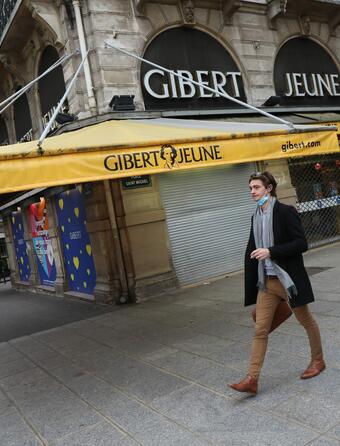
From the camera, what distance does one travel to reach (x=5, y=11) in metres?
11.6

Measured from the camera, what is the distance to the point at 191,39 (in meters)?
10.5

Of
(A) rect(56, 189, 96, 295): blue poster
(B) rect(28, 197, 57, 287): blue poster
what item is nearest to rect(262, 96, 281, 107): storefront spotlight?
(A) rect(56, 189, 96, 295): blue poster

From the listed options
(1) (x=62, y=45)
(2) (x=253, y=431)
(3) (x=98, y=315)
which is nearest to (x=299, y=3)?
(1) (x=62, y=45)

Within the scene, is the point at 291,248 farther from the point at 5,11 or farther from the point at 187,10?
the point at 5,11

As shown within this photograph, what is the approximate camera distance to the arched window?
34.9 feet

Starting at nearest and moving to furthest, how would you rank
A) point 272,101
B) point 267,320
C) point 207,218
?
point 267,320
point 207,218
point 272,101

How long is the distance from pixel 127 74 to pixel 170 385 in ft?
23.5

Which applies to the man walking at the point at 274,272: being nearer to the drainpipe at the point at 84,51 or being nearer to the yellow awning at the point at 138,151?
the yellow awning at the point at 138,151

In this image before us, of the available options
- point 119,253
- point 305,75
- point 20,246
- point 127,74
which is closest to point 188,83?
point 127,74

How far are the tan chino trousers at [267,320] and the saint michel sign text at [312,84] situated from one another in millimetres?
9321

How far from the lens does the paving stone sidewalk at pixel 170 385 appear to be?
124 inches

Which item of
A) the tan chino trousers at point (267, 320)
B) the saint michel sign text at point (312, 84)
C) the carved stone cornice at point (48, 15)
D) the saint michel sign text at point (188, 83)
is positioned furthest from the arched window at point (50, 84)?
the tan chino trousers at point (267, 320)

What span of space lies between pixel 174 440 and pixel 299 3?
12087 millimetres

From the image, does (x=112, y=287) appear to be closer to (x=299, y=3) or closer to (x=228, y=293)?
(x=228, y=293)
